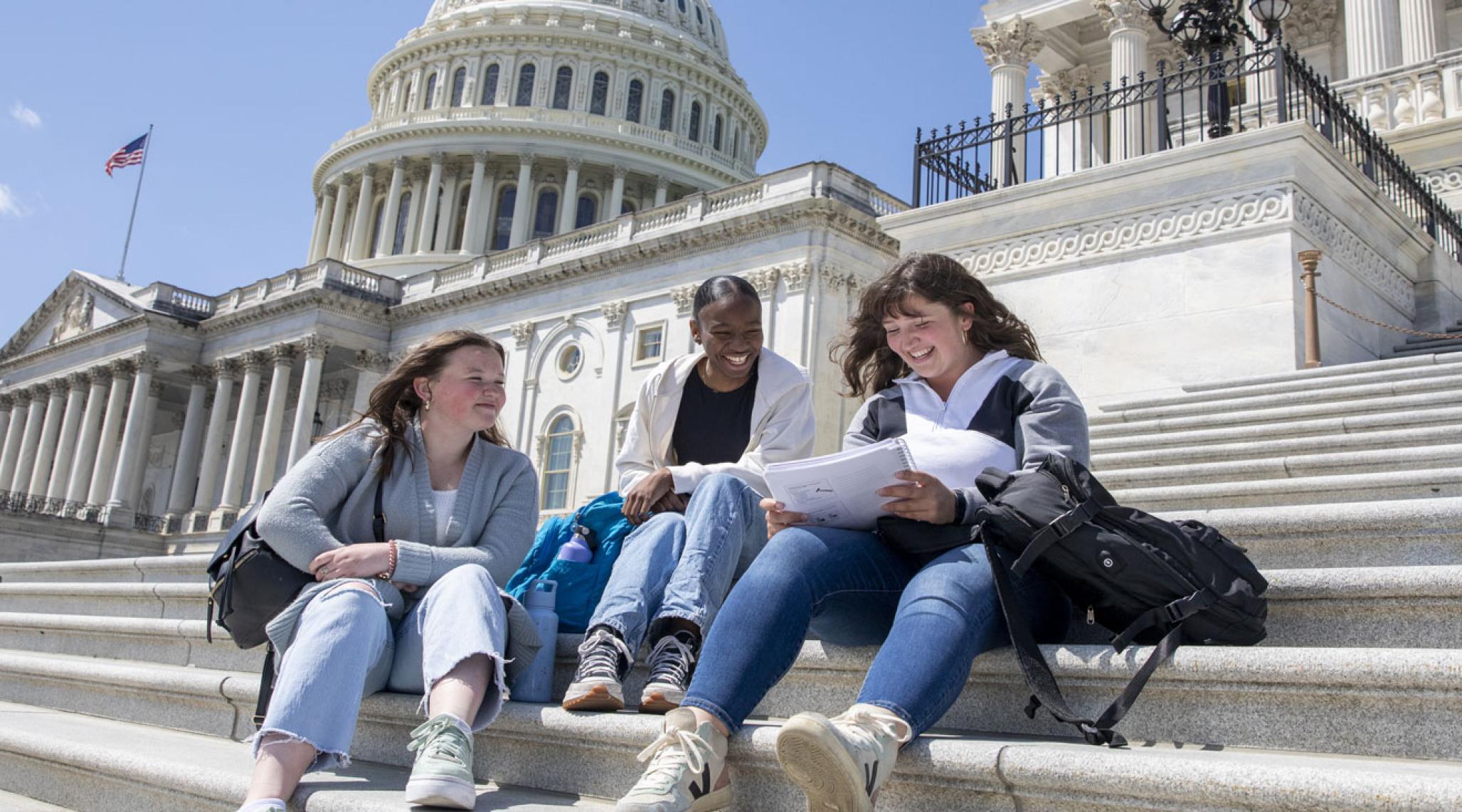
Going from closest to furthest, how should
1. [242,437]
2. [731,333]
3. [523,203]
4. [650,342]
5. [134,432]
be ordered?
[731,333]
[650,342]
[242,437]
[134,432]
[523,203]

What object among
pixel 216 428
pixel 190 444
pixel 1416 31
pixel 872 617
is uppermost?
pixel 1416 31

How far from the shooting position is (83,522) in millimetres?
37625

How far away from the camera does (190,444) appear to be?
44.5 m

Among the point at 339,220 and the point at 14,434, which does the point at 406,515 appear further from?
the point at 339,220

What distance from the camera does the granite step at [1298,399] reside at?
7.33m

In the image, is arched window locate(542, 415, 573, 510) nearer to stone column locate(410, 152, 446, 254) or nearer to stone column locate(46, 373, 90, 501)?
stone column locate(410, 152, 446, 254)

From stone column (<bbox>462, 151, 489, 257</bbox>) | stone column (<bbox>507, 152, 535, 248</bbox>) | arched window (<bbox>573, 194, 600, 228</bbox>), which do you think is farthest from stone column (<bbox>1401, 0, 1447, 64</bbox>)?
stone column (<bbox>462, 151, 489, 257</bbox>)

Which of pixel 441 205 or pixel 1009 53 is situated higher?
pixel 441 205

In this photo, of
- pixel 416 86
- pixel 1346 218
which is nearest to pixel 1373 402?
pixel 1346 218

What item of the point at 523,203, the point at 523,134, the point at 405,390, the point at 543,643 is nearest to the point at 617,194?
the point at 523,203

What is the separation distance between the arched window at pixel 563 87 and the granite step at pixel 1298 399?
52747 millimetres

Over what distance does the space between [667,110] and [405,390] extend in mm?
58176

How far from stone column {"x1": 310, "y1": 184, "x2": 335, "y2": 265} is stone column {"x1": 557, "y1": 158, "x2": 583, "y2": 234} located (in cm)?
1430

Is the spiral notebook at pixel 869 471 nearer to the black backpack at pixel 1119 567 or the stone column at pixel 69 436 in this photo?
the black backpack at pixel 1119 567
